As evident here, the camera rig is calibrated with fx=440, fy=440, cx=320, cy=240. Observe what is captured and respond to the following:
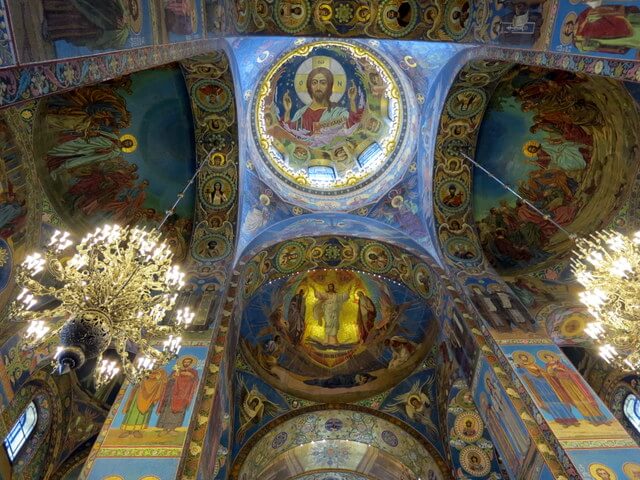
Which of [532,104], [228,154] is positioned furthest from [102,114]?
[532,104]

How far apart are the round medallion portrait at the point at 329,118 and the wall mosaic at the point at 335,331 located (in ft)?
7.92

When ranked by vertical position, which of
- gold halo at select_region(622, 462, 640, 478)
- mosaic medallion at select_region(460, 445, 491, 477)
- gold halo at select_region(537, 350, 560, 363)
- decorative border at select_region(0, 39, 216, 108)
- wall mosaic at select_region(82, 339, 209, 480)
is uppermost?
decorative border at select_region(0, 39, 216, 108)

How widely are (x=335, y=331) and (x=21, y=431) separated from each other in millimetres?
7910

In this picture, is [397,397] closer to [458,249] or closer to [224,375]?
[458,249]

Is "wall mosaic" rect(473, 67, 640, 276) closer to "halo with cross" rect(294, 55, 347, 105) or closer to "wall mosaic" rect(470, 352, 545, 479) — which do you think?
"wall mosaic" rect(470, 352, 545, 479)

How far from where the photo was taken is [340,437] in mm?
12062

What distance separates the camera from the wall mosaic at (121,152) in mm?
8484

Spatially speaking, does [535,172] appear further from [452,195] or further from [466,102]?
[466,102]

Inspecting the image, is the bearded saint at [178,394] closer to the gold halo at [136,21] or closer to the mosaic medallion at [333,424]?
the gold halo at [136,21]

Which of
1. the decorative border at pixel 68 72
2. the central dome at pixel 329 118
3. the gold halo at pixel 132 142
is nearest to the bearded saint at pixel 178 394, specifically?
the gold halo at pixel 132 142

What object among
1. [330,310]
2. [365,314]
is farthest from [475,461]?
[330,310]

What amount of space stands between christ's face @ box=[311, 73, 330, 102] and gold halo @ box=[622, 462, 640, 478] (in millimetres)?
11088

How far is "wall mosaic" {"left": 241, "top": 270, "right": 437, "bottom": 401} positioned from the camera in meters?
12.2

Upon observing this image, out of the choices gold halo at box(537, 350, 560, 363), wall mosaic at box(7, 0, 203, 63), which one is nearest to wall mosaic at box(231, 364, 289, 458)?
gold halo at box(537, 350, 560, 363)
